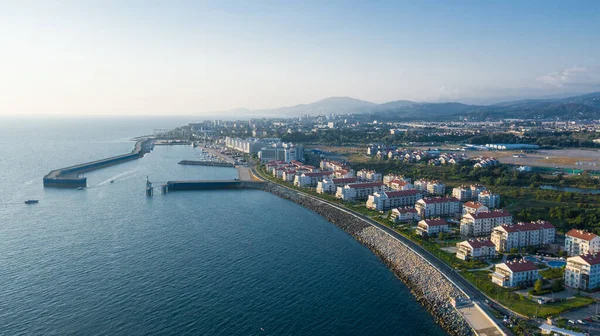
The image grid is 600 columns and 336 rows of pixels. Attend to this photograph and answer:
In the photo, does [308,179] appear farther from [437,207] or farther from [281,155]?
[281,155]

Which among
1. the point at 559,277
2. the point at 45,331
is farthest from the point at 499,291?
the point at 45,331

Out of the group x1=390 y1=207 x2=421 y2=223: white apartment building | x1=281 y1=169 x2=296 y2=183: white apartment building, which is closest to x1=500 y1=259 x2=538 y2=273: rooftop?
x1=390 y1=207 x2=421 y2=223: white apartment building

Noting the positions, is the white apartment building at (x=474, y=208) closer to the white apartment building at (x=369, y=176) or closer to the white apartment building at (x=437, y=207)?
the white apartment building at (x=437, y=207)

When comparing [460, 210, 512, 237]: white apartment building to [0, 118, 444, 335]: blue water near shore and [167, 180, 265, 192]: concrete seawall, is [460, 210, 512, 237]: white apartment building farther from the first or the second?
[167, 180, 265, 192]: concrete seawall

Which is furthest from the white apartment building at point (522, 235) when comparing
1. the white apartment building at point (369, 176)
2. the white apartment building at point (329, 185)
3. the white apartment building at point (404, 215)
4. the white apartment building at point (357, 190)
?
the white apartment building at point (369, 176)

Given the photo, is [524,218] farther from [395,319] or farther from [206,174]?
[206,174]
